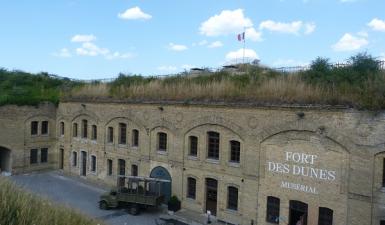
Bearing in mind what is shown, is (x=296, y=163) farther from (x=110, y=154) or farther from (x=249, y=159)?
(x=110, y=154)

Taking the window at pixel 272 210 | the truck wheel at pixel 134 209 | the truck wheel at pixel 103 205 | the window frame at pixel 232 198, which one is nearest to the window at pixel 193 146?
the window frame at pixel 232 198

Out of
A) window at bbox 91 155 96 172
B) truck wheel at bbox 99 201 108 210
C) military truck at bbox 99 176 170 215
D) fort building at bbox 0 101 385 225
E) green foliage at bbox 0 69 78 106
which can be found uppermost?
green foliage at bbox 0 69 78 106

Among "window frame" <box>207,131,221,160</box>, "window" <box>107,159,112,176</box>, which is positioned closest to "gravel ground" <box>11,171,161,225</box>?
"window" <box>107,159,112,176</box>

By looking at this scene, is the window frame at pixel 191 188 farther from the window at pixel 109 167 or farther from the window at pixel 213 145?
the window at pixel 109 167

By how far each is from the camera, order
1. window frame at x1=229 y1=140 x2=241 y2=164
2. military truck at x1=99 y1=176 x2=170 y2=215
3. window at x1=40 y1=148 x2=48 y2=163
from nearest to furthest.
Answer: window frame at x1=229 y1=140 x2=241 y2=164
military truck at x1=99 y1=176 x2=170 y2=215
window at x1=40 y1=148 x2=48 y2=163

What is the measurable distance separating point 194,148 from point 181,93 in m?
3.47

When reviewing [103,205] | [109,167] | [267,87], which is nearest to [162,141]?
[103,205]

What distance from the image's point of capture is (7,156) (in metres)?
31.7

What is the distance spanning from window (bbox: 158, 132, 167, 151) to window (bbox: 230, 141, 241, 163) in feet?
16.6

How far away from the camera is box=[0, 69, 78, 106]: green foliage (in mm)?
→ 31516

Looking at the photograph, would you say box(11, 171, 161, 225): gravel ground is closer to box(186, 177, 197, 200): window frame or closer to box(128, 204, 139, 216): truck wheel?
box(128, 204, 139, 216): truck wheel

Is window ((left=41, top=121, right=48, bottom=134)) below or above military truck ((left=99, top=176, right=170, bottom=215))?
above

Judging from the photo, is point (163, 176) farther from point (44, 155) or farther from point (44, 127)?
point (44, 127)

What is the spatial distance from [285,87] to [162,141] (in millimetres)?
8715
